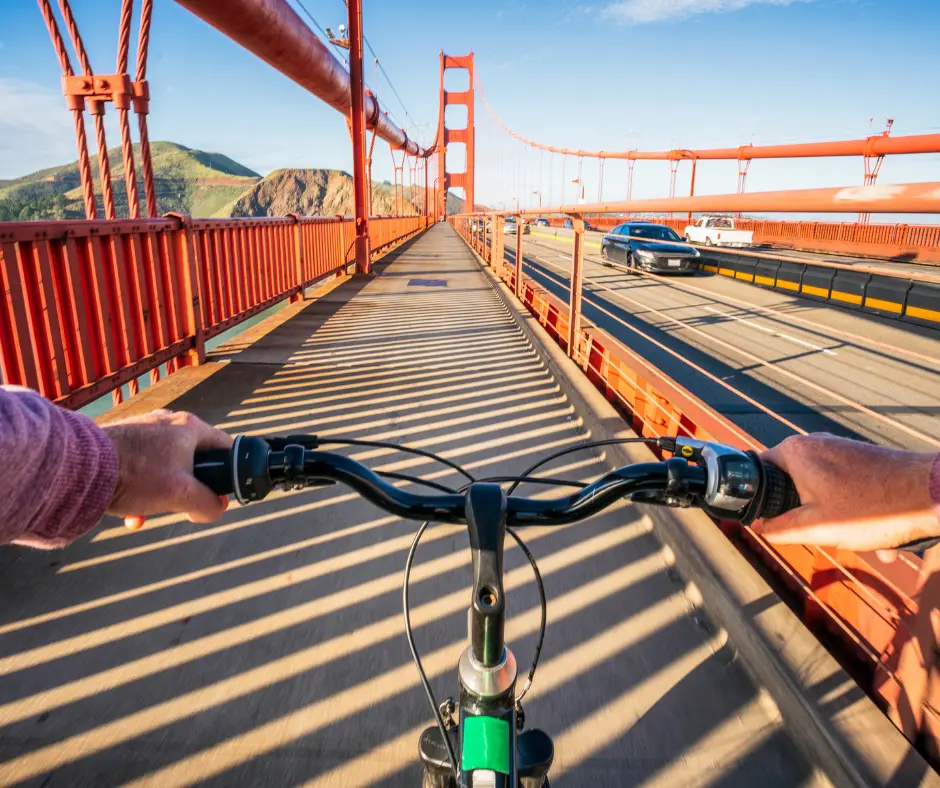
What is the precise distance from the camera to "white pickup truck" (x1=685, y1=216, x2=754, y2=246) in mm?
26203

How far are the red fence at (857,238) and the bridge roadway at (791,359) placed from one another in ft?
40.1

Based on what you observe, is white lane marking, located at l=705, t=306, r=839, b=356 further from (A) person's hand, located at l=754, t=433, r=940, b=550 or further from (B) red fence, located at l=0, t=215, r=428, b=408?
(A) person's hand, located at l=754, t=433, r=940, b=550

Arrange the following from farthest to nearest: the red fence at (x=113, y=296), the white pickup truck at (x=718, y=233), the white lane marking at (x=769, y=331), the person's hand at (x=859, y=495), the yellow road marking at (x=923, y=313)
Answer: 1. the white pickup truck at (x=718, y=233)
2. the yellow road marking at (x=923, y=313)
3. the white lane marking at (x=769, y=331)
4. the red fence at (x=113, y=296)
5. the person's hand at (x=859, y=495)

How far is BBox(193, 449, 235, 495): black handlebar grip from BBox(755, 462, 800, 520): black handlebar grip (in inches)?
34.1

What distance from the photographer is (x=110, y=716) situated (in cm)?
171

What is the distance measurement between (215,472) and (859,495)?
103 cm

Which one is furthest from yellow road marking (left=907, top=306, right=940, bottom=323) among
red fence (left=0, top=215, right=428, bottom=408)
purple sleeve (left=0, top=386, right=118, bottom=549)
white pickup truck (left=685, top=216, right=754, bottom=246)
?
white pickup truck (left=685, top=216, right=754, bottom=246)

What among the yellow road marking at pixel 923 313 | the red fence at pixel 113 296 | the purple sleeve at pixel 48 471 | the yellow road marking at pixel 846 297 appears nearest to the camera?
the purple sleeve at pixel 48 471

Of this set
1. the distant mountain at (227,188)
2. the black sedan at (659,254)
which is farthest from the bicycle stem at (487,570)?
the distant mountain at (227,188)

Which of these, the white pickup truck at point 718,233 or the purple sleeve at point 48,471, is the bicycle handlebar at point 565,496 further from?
the white pickup truck at point 718,233

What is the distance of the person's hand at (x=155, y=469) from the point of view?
932 mm

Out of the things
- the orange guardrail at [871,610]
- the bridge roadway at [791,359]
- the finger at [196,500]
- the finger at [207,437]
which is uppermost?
the finger at [207,437]

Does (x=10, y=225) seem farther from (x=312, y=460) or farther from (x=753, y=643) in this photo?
(x=753, y=643)

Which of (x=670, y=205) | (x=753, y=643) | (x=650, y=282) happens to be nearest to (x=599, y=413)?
(x=670, y=205)
